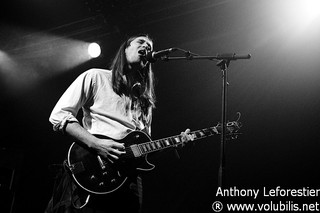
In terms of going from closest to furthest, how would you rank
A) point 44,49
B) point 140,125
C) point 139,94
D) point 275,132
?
point 140,125 < point 139,94 < point 275,132 < point 44,49

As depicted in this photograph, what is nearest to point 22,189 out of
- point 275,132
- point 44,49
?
point 44,49

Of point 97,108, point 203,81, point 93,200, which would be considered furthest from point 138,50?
point 203,81

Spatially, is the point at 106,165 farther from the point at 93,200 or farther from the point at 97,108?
the point at 97,108

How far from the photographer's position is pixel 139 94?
267 cm

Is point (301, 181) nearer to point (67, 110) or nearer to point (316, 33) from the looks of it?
point (316, 33)

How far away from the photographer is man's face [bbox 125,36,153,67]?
2.72 m

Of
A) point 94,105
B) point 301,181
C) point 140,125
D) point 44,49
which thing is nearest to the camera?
point 94,105

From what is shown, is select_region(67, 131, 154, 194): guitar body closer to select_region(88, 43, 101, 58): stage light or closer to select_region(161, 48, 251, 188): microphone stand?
select_region(161, 48, 251, 188): microphone stand

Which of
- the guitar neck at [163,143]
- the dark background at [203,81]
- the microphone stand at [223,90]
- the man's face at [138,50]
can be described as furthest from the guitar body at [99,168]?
the dark background at [203,81]

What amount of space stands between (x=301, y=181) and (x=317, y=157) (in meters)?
0.34

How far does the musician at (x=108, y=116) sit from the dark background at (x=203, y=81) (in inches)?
52.2

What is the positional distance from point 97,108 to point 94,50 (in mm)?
2942

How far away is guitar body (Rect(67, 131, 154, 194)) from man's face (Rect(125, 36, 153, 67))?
797 mm

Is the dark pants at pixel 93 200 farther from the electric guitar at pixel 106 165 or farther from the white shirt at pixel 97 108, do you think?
the white shirt at pixel 97 108
